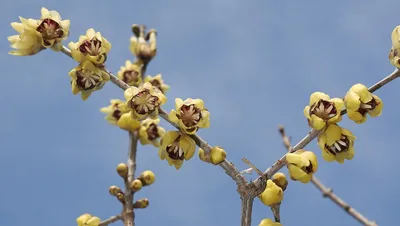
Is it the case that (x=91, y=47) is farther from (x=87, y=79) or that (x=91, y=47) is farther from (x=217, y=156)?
(x=217, y=156)

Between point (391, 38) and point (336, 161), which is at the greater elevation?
point (391, 38)

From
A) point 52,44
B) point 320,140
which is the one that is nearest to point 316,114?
point 320,140

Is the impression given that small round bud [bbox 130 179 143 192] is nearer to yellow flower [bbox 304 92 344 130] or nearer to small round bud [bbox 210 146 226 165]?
small round bud [bbox 210 146 226 165]

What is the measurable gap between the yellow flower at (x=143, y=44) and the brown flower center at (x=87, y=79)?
9.45ft

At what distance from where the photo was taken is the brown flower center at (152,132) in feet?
20.8

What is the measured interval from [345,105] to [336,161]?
40 centimetres

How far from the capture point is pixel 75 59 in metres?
3.99

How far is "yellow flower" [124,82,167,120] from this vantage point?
153 inches

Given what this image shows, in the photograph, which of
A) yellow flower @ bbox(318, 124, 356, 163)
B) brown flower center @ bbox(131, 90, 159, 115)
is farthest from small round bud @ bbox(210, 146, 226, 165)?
yellow flower @ bbox(318, 124, 356, 163)

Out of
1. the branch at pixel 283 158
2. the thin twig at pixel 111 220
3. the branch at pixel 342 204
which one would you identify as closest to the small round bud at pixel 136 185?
the thin twig at pixel 111 220

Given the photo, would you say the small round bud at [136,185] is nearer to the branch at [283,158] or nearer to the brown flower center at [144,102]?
the brown flower center at [144,102]

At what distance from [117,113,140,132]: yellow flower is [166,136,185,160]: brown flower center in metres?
2.12

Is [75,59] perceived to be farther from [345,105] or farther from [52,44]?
[345,105]

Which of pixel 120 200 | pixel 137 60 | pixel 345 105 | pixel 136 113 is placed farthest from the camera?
pixel 137 60
